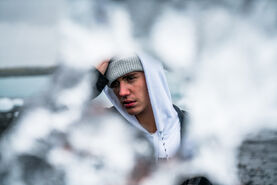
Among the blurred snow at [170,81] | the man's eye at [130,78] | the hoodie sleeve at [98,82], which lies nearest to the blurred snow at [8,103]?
the blurred snow at [170,81]

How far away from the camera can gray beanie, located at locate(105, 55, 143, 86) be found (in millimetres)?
821

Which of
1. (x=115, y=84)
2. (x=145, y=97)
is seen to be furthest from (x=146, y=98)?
(x=115, y=84)

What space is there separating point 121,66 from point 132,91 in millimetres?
94

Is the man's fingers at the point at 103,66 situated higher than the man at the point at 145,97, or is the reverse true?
the man's fingers at the point at 103,66

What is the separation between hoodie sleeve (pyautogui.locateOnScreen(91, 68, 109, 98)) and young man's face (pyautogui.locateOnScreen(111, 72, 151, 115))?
1.1 inches

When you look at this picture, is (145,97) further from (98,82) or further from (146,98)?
(98,82)

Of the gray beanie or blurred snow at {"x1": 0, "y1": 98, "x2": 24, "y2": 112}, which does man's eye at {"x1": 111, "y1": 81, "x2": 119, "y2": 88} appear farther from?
blurred snow at {"x1": 0, "y1": 98, "x2": 24, "y2": 112}

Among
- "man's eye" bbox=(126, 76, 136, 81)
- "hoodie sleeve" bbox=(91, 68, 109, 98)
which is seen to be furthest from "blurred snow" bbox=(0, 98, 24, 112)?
"man's eye" bbox=(126, 76, 136, 81)

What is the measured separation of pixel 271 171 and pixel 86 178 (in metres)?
1.29

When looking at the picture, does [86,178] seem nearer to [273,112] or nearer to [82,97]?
[82,97]

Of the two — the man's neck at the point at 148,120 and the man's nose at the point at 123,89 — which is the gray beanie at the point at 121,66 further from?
the man's neck at the point at 148,120

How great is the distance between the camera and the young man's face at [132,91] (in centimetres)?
86

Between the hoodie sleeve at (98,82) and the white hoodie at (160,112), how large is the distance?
0.10ft

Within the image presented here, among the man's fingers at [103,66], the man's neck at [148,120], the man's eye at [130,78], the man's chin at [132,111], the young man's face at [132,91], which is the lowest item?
the man's neck at [148,120]
